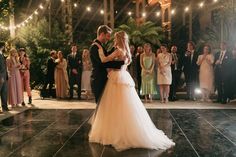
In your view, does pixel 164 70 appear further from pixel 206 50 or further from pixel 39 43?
pixel 39 43

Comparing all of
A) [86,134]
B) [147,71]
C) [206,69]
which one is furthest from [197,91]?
[86,134]

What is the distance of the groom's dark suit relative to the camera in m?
6.62

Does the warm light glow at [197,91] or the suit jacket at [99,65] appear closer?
the suit jacket at [99,65]

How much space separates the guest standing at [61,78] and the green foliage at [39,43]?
1.67 metres

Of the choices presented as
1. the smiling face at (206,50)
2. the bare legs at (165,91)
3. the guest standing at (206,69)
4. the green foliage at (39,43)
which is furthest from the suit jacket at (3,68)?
the smiling face at (206,50)

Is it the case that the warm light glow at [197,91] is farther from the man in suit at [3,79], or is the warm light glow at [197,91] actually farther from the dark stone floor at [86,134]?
the man in suit at [3,79]

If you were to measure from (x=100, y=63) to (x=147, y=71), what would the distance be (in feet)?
16.4

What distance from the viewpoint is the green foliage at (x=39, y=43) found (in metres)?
14.9

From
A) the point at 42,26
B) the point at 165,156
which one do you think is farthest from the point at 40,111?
the point at 42,26

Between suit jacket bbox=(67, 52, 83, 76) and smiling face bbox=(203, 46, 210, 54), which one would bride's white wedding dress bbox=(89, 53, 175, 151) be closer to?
smiling face bbox=(203, 46, 210, 54)

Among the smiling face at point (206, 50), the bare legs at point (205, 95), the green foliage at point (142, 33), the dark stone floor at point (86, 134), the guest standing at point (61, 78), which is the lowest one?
the dark stone floor at point (86, 134)

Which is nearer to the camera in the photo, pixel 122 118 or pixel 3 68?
pixel 122 118

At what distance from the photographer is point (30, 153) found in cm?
598

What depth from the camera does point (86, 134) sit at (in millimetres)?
7293
